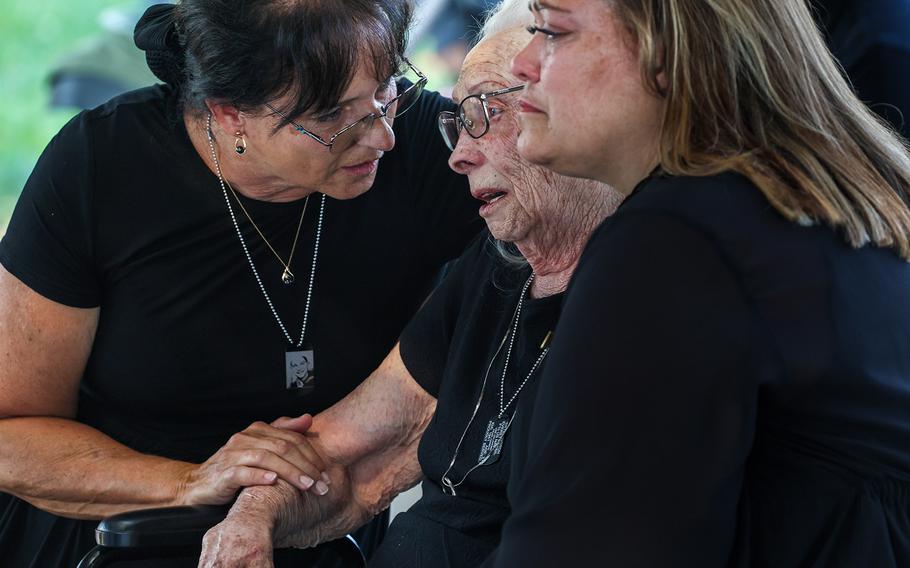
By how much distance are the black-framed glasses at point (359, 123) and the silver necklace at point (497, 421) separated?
0.42 metres

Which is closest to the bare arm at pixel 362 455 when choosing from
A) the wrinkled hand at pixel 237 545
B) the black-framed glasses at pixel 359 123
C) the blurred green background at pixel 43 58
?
the wrinkled hand at pixel 237 545

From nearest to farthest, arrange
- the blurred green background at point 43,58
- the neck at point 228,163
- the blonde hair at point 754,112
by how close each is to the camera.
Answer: the blonde hair at point 754,112
the neck at point 228,163
the blurred green background at point 43,58

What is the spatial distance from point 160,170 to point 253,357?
0.41 meters

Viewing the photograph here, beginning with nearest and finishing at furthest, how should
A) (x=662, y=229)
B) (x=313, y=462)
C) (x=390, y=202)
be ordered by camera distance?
1. (x=662, y=229)
2. (x=313, y=462)
3. (x=390, y=202)

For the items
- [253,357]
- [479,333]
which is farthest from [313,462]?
[479,333]

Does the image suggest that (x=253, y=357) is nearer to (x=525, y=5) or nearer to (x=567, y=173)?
(x=525, y=5)

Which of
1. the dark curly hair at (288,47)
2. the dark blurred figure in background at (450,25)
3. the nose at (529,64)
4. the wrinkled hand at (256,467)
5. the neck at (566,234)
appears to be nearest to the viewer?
the nose at (529,64)

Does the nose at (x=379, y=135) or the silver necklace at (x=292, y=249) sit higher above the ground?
the nose at (x=379, y=135)

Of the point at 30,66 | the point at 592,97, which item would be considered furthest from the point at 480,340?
the point at 30,66

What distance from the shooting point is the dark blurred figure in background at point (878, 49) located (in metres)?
1.97

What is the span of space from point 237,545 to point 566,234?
0.75m

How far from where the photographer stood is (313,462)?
2.03m

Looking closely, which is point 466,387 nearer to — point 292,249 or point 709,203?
point 292,249

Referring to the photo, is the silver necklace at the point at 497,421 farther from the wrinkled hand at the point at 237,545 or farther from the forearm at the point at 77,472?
the forearm at the point at 77,472
